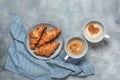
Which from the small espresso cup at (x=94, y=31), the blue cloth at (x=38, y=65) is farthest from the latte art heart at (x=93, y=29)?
the blue cloth at (x=38, y=65)

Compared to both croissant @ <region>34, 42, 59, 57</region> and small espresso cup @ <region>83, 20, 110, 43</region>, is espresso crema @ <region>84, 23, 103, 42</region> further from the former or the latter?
croissant @ <region>34, 42, 59, 57</region>

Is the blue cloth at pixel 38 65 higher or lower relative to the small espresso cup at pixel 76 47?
lower

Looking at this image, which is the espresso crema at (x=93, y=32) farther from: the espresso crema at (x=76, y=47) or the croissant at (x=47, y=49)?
the croissant at (x=47, y=49)

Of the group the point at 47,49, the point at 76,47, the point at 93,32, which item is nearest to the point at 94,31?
the point at 93,32

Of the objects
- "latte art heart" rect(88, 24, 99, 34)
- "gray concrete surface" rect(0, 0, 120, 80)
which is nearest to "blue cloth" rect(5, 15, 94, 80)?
"gray concrete surface" rect(0, 0, 120, 80)

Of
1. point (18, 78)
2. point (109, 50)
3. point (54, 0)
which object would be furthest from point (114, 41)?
point (18, 78)
